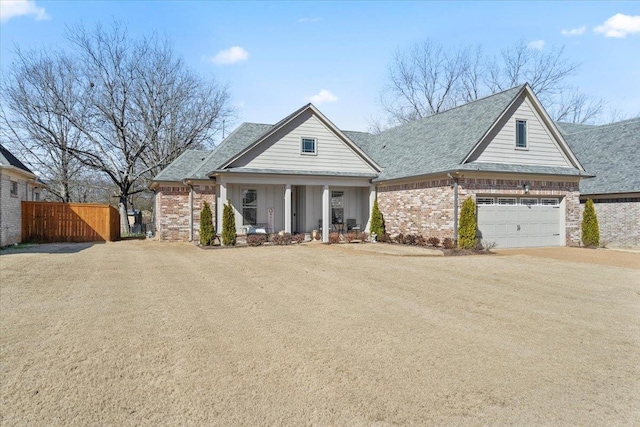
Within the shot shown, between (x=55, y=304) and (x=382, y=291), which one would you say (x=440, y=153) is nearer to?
(x=382, y=291)

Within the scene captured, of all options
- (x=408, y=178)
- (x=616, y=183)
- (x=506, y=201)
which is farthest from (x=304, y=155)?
(x=616, y=183)

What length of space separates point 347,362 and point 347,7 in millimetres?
12946

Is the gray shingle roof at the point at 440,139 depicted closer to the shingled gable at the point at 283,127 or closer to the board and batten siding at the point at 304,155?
the shingled gable at the point at 283,127

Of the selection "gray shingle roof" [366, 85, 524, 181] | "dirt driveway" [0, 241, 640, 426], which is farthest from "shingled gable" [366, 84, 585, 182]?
"dirt driveway" [0, 241, 640, 426]

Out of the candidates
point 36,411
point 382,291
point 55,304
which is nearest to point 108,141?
point 55,304

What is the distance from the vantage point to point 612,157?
67.5 feet

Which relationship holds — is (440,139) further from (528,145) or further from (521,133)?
(528,145)

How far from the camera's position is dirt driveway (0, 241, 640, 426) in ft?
11.5

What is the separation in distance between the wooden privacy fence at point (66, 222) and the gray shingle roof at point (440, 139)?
14.8 m

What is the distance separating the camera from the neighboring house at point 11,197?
16.2 metres

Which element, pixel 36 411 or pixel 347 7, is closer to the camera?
pixel 36 411

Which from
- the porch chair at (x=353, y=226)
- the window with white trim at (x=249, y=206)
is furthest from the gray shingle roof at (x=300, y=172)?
the porch chair at (x=353, y=226)

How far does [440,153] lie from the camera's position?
1759 cm

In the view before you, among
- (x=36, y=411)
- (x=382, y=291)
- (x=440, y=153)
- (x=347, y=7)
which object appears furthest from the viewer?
(x=440, y=153)
